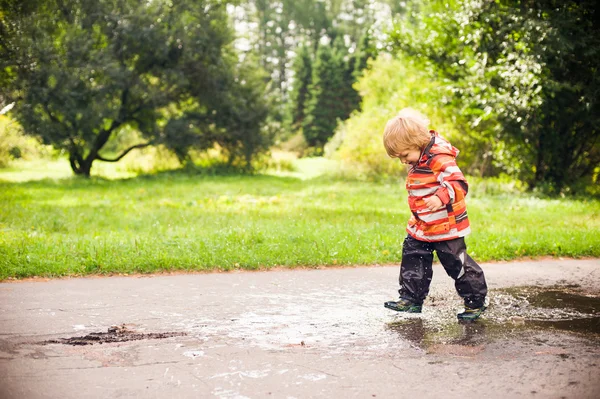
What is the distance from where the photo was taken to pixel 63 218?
1123 centimetres

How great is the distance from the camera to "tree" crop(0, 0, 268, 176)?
22.3 m

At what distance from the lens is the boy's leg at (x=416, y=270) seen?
5207 millimetres

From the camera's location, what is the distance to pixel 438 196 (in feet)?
16.2

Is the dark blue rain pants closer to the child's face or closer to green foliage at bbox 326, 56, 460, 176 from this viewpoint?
the child's face

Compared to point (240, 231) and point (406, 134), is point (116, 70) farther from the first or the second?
point (406, 134)

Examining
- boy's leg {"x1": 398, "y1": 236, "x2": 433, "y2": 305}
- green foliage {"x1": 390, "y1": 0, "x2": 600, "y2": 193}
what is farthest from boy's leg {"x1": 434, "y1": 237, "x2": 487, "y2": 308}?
green foliage {"x1": 390, "y1": 0, "x2": 600, "y2": 193}

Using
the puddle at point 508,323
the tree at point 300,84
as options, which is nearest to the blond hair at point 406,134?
the puddle at point 508,323

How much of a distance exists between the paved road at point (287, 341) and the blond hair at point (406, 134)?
1.35 m

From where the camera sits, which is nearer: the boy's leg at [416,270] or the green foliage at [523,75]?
the boy's leg at [416,270]

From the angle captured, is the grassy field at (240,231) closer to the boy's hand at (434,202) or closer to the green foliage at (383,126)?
the boy's hand at (434,202)

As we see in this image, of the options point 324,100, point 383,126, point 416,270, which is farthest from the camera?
point 324,100

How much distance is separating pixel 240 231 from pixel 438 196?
15.1 ft

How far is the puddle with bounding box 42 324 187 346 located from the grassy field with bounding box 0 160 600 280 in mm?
2488

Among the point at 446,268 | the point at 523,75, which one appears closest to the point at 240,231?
the point at 446,268
